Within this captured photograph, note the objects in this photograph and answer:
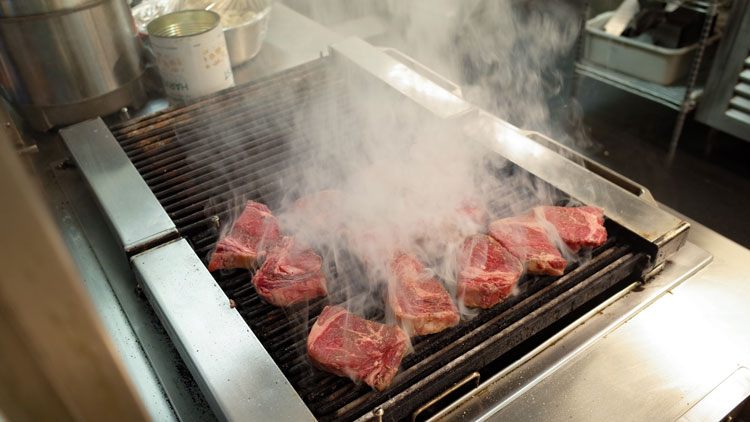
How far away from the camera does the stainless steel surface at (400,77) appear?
2.19m

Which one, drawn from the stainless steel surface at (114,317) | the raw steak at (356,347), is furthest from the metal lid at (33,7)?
the raw steak at (356,347)

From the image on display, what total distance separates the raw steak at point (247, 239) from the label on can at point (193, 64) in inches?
33.7

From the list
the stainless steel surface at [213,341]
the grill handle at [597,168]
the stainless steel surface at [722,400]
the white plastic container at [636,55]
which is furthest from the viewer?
the white plastic container at [636,55]

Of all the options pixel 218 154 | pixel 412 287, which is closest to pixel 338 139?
pixel 218 154

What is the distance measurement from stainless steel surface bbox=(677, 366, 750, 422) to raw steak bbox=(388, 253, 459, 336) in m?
0.63

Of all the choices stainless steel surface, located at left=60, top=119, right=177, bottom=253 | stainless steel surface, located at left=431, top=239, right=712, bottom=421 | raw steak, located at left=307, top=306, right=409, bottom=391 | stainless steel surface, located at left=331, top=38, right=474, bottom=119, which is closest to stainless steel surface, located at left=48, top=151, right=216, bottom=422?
stainless steel surface, located at left=60, top=119, right=177, bottom=253

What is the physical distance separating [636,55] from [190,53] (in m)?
3.39

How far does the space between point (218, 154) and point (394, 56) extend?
107cm

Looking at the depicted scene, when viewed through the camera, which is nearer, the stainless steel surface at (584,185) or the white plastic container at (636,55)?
the stainless steel surface at (584,185)

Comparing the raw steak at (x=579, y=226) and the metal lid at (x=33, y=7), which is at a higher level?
the metal lid at (x=33, y=7)

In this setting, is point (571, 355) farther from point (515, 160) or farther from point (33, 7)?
point (33, 7)

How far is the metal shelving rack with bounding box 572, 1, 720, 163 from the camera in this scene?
12.1ft

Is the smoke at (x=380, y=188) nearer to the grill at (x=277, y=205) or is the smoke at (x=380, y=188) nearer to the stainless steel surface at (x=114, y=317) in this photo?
the grill at (x=277, y=205)

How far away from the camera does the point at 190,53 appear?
230cm
